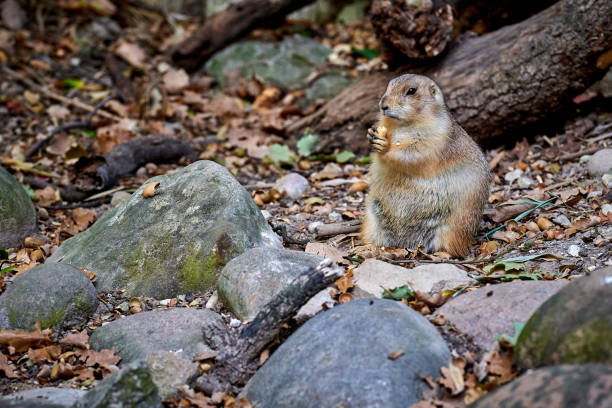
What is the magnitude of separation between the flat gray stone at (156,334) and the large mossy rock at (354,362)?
58 centimetres

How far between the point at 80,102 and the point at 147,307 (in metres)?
5.36

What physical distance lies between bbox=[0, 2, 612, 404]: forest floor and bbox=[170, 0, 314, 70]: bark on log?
0.30 metres

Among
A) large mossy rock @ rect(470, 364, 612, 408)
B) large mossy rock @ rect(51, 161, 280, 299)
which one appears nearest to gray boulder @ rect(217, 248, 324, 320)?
large mossy rock @ rect(51, 161, 280, 299)

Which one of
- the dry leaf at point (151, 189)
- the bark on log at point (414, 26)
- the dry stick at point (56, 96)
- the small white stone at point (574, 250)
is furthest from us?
the dry stick at point (56, 96)

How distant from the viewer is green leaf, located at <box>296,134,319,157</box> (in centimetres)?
819

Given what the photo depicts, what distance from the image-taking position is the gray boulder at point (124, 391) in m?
3.25

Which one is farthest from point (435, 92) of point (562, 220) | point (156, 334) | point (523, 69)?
point (156, 334)

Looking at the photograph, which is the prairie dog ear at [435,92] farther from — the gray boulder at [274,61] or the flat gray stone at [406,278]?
the gray boulder at [274,61]

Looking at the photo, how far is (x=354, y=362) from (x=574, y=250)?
2.54 meters

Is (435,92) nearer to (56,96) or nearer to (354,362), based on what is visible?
(354,362)

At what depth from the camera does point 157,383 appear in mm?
3754

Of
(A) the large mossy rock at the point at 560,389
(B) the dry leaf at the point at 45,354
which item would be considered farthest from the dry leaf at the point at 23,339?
(A) the large mossy rock at the point at 560,389

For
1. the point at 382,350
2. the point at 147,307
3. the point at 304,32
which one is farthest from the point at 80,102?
the point at 382,350

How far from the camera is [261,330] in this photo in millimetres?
3967
